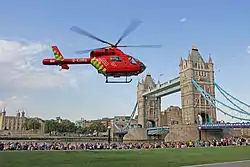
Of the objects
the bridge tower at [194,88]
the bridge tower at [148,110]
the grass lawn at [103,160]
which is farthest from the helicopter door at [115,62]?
the bridge tower at [148,110]

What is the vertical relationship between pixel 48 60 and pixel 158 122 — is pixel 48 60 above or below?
above

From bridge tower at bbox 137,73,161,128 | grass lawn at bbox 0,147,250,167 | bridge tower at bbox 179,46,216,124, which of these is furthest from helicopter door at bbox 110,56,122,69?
bridge tower at bbox 137,73,161,128

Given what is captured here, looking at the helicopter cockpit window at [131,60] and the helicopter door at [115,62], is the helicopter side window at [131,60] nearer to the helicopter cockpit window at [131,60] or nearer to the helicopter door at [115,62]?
the helicopter cockpit window at [131,60]

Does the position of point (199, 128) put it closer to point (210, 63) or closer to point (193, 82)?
point (193, 82)

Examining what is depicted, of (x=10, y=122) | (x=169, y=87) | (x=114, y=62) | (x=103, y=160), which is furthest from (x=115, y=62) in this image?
Result: (x=10, y=122)

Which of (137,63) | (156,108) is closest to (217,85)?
(156,108)

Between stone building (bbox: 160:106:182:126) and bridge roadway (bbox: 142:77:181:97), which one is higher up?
bridge roadway (bbox: 142:77:181:97)

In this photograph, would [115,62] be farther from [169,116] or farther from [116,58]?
[169,116]

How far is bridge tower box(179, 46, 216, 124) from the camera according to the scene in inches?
2891

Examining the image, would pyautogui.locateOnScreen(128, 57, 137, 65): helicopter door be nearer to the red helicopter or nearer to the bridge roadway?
the red helicopter

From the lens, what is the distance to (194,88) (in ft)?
245

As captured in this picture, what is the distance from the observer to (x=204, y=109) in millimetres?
74250

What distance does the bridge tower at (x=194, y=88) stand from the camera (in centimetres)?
7344

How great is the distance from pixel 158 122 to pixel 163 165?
9485cm
